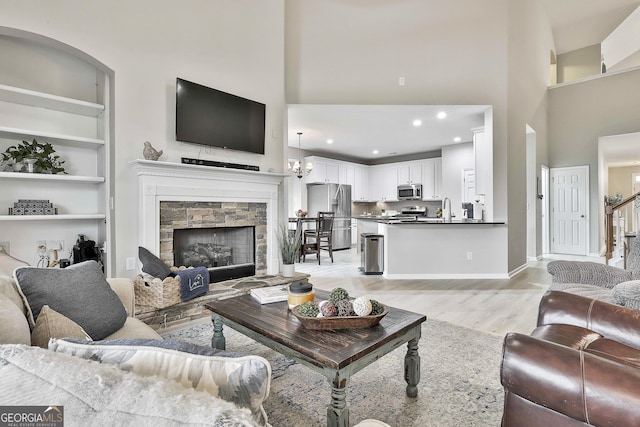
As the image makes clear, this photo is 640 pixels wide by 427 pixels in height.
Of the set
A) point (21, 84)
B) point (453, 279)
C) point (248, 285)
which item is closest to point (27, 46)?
point (21, 84)

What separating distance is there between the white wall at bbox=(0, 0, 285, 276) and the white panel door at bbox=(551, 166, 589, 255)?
271 inches

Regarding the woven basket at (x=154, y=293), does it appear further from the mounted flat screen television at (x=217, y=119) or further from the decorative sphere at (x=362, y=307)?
the decorative sphere at (x=362, y=307)

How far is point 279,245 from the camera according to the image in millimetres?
4160

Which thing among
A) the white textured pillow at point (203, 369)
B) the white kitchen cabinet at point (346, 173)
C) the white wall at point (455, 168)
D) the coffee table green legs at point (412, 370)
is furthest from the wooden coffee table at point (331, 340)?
the white kitchen cabinet at point (346, 173)

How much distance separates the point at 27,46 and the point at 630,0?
9.91m

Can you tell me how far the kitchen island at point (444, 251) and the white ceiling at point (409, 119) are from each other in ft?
5.73

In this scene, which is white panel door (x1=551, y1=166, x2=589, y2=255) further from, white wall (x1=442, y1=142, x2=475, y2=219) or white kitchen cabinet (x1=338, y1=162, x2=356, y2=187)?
white kitchen cabinet (x1=338, y1=162, x2=356, y2=187)

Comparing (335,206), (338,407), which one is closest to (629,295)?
(338,407)

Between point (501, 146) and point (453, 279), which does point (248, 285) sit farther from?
point (501, 146)

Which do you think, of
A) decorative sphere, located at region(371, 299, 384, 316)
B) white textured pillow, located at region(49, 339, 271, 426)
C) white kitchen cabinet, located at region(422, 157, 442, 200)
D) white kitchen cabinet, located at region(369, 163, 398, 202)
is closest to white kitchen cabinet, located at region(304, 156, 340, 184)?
white kitchen cabinet, located at region(369, 163, 398, 202)

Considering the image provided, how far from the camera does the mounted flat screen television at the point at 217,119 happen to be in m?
3.32

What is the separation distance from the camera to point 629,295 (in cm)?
161

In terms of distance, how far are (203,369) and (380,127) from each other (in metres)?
5.85

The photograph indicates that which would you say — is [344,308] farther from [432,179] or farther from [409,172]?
[409,172]
